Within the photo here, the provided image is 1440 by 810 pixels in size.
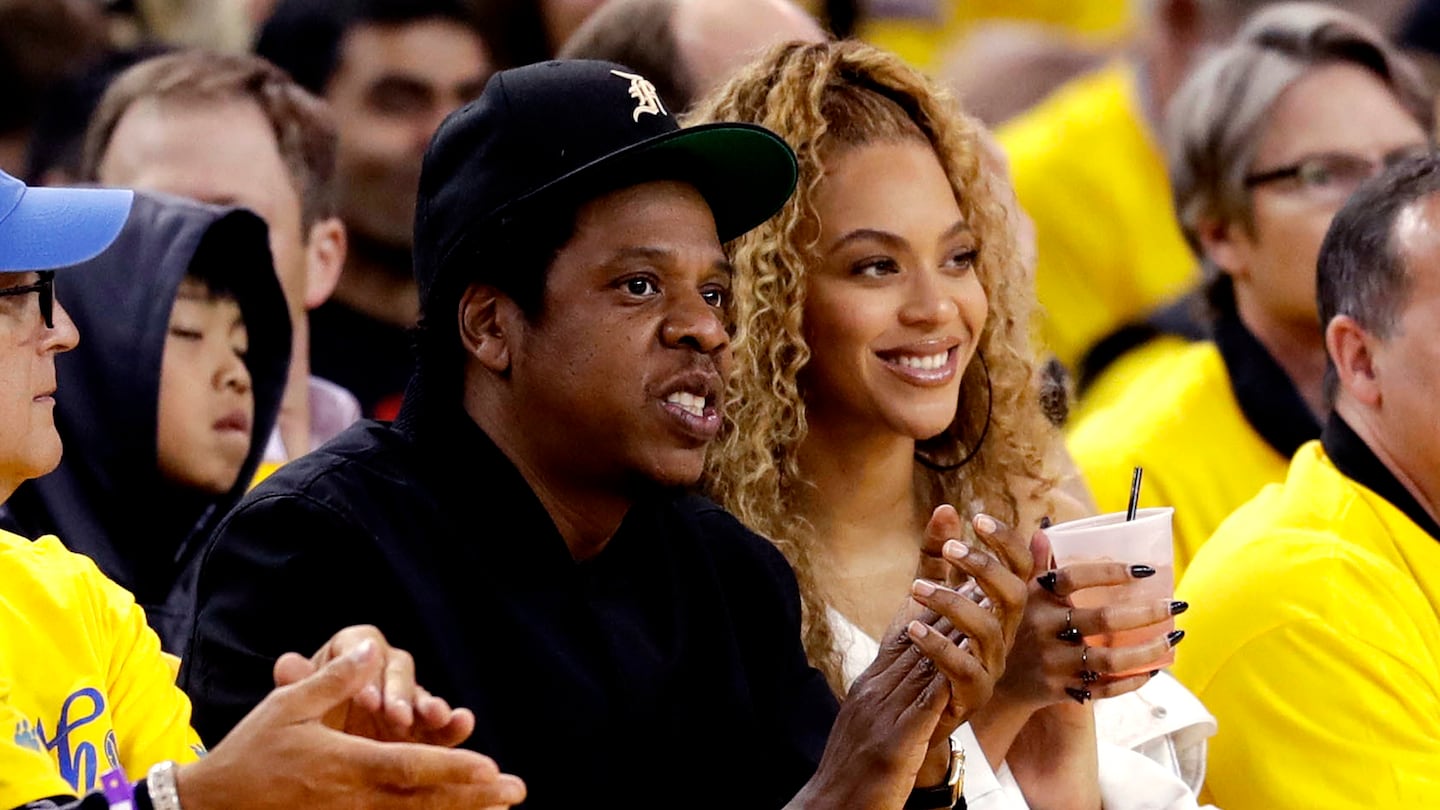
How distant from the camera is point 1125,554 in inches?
115

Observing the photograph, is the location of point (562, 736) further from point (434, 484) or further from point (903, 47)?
point (903, 47)

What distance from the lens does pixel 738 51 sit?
399 centimetres

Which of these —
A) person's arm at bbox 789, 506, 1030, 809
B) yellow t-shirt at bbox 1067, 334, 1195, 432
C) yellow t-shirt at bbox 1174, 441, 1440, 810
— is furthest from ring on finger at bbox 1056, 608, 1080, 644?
yellow t-shirt at bbox 1067, 334, 1195, 432

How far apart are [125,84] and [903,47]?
12.8 ft

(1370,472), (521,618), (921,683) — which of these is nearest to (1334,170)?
(1370,472)

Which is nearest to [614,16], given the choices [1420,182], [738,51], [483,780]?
[738,51]

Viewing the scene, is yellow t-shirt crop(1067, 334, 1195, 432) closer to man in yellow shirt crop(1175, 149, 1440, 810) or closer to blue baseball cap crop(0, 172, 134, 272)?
man in yellow shirt crop(1175, 149, 1440, 810)

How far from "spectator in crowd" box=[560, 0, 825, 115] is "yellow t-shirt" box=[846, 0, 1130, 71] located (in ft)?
10.8

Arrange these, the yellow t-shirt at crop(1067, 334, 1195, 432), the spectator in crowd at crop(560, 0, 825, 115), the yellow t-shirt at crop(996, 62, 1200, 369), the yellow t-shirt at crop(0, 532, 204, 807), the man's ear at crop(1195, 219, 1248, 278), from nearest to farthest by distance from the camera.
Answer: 1. the yellow t-shirt at crop(0, 532, 204, 807)
2. the spectator in crowd at crop(560, 0, 825, 115)
3. the man's ear at crop(1195, 219, 1248, 278)
4. the yellow t-shirt at crop(1067, 334, 1195, 432)
5. the yellow t-shirt at crop(996, 62, 1200, 369)

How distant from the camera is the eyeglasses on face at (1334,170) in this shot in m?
4.68

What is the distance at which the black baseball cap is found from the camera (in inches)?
106

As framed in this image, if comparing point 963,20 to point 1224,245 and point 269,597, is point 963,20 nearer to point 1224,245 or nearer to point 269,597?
point 1224,245

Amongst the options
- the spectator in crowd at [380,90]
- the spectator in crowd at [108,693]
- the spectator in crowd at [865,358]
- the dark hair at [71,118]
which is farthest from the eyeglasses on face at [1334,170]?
the spectator in crowd at [108,693]

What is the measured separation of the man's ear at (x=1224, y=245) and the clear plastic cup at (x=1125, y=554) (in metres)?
1.99
